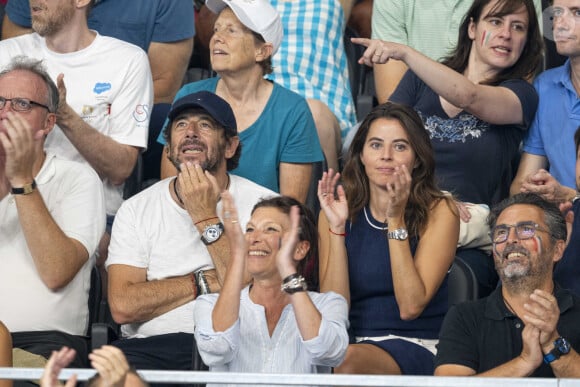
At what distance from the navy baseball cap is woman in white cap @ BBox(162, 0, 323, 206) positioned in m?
0.31

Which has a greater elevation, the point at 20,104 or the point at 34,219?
the point at 20,104

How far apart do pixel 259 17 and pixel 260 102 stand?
0.35m

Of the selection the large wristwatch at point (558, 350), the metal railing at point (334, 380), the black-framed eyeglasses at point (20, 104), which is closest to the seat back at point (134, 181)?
the black-framed eyeglasses at point (20, 104)

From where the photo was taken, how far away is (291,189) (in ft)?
16.9

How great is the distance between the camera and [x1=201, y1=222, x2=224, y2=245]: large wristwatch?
4578 millimetres

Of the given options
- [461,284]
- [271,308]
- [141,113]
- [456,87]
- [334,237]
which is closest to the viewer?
[271,308]

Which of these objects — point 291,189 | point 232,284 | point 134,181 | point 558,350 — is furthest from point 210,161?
point 558,350

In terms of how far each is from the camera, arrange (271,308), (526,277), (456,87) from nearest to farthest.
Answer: (526,277) → (271,308) → (456,87)

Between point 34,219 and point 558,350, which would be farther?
point 34,219

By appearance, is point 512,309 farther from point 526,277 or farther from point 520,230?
point 520,230

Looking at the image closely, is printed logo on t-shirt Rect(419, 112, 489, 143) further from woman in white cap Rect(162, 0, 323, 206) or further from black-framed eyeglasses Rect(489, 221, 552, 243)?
black-framed eyeglasses Rect(489, 221, 552, 243)

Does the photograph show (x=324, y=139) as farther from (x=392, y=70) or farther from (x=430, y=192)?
(x=430, y=192)

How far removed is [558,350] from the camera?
12.7ft

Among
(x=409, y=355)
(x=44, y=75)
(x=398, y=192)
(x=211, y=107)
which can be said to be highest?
(x=44, y=75)
